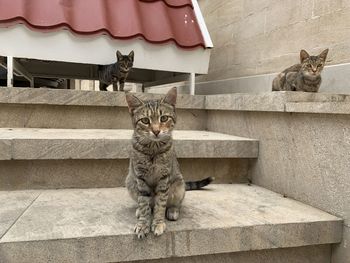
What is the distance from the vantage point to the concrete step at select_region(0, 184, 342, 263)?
3.92 ft

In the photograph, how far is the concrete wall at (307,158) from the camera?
1455 millimetres

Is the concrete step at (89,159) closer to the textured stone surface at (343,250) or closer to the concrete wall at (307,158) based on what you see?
the concrete wall at (307,158)

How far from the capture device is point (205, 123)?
9.05 ft

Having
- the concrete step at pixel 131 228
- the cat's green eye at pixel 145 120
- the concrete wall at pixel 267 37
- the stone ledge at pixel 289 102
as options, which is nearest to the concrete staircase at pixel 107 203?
the concrete step at pixel 131 228

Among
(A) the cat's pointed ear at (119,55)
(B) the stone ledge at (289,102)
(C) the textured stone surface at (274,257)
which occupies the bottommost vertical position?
(C) the textured stone surface at (274,257)

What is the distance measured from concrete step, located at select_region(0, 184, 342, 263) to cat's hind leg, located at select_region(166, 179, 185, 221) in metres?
0.04

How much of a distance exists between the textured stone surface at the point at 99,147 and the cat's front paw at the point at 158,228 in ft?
2.09

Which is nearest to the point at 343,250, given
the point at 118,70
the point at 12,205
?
the point at 12,205

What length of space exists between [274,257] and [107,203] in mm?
826

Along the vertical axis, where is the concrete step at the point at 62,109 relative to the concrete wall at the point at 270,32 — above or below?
below

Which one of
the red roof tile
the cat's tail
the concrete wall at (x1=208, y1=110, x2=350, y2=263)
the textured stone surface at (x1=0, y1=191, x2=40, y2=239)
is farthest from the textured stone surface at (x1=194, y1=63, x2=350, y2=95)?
the textured stone surface at (x1=0, y1=191, x2=40, y2=239)

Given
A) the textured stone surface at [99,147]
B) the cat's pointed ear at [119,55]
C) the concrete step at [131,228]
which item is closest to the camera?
the concrete step at [131,228]

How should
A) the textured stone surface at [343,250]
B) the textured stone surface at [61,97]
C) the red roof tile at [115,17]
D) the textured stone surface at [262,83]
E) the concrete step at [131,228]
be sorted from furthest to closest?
the red roof tile at [115,17] → the textured stone surface at [61,97] → the textured stone surface at [262,83] → the textured stone surface at [343,250] → the concrete step at [131,228]

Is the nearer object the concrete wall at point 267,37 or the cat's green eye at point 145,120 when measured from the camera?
the cat's green eye at point 145,120
